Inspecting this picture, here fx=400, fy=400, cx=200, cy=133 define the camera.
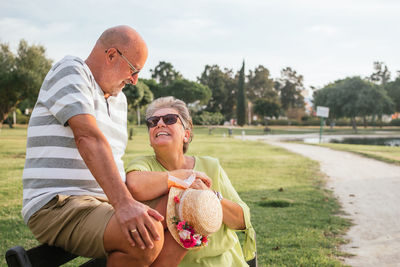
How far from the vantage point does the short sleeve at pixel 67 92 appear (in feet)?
6.01

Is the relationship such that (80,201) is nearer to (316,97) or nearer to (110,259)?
(110,259)

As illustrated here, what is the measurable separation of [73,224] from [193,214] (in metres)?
0.55

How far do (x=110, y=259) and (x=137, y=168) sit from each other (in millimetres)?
731

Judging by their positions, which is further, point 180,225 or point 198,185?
point 198,185

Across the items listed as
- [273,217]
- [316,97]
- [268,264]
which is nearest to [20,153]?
[273,217]

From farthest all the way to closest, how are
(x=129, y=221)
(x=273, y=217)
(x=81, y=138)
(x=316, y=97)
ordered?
(x=316, y=97)
(x=273, y=217)
(x=81, y=138)
(x=129, y=221)

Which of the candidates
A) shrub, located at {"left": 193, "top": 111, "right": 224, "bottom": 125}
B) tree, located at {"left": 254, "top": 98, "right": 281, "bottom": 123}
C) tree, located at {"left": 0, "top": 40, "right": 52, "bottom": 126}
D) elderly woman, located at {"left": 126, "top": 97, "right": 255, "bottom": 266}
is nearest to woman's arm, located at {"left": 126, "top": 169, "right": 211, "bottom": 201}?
elderly woman, located at {"left": 126, "top": 97, "right": 255, "bottom": 266}

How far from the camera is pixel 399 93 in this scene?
69.1 meters

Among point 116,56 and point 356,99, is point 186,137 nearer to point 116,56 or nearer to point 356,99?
point 116,56

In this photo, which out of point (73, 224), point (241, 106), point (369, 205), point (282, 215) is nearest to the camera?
point (73, 224)

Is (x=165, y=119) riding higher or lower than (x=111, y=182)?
higher

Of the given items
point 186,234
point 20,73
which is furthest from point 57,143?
point 20,73

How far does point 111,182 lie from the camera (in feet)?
5.64

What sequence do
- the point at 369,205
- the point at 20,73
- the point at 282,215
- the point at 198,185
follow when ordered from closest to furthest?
the point at 198,185 < the point at 282,215 < the point at 369,205 < the point at 20,73
